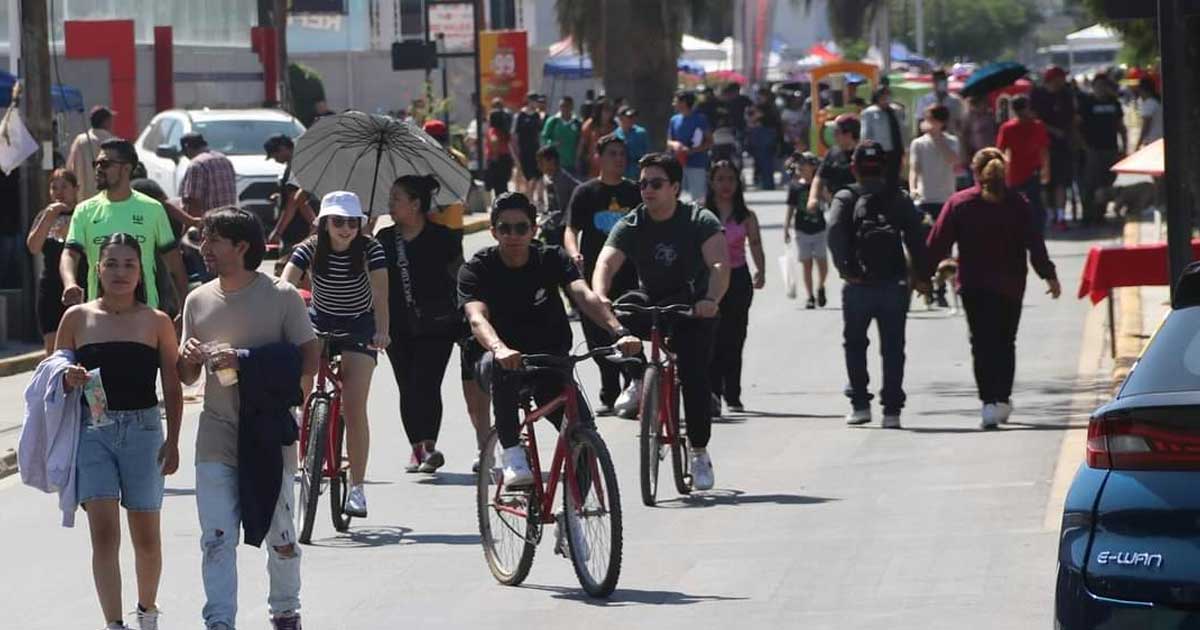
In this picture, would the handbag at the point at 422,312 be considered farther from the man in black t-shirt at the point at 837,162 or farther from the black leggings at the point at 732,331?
the man in black t-shirt at the point at 837,162

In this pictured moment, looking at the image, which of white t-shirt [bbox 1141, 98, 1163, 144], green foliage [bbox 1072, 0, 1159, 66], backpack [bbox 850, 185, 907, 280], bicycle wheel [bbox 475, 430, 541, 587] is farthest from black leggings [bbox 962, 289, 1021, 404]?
white t-shirt [bbox 1141, 98, 1163, 144]

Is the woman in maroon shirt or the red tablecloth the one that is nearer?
the woman in maroon shirt

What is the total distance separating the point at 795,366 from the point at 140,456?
993 centimetres

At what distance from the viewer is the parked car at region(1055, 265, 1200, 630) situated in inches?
228

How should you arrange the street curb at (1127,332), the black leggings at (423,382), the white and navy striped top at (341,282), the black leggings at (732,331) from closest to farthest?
the white and navy striped top at (341,282)
the black leggings at (423,382)
the black leggings at (732,331)
the street curb at (1127,332)

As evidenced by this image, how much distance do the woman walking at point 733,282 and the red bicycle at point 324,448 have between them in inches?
159

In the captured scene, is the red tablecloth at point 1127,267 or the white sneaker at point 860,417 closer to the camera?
the white sneaker at point 860,417

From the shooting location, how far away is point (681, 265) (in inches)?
468

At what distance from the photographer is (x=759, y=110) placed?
1617 inches

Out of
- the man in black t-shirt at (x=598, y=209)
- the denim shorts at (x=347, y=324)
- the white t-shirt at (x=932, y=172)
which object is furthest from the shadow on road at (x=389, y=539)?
the white t-shirt at (x=932, y=172)

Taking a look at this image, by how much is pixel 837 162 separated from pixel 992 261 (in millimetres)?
5465

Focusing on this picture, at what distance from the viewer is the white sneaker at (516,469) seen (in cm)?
910

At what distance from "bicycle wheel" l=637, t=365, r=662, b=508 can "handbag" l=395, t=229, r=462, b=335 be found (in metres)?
1.53

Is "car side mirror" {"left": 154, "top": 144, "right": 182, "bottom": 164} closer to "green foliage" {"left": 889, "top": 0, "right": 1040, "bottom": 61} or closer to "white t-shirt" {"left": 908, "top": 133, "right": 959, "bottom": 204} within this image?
"white t-shirt" {"left": 908, "top": 133, "right": 959, "bottom": 204}
